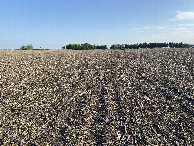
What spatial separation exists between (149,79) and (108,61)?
4071 millimetres

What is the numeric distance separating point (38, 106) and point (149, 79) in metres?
6.78

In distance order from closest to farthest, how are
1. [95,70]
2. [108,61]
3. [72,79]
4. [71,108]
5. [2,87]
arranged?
1. [71,108]
2. [2,87]
3. [72,79]
4. [95,70]
5. [108,61]

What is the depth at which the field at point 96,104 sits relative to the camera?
6695 millimetres

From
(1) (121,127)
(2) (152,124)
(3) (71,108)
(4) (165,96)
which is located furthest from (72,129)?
(4) (165,96)

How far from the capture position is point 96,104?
8.27 meters

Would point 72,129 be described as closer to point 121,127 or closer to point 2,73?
point 121,127

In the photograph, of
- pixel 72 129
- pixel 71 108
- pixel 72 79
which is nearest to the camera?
pixel 72 129

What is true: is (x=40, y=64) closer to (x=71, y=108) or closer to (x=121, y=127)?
(x=71, y=108)

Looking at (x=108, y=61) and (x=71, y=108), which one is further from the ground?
(x=108, y=61)

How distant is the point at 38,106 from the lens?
322 inches

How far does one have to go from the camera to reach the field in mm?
6695

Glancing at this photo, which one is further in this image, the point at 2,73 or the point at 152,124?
the point at 2,73

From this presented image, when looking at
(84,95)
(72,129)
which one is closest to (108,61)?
(84,95)

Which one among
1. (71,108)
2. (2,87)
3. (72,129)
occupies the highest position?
(2,87)
